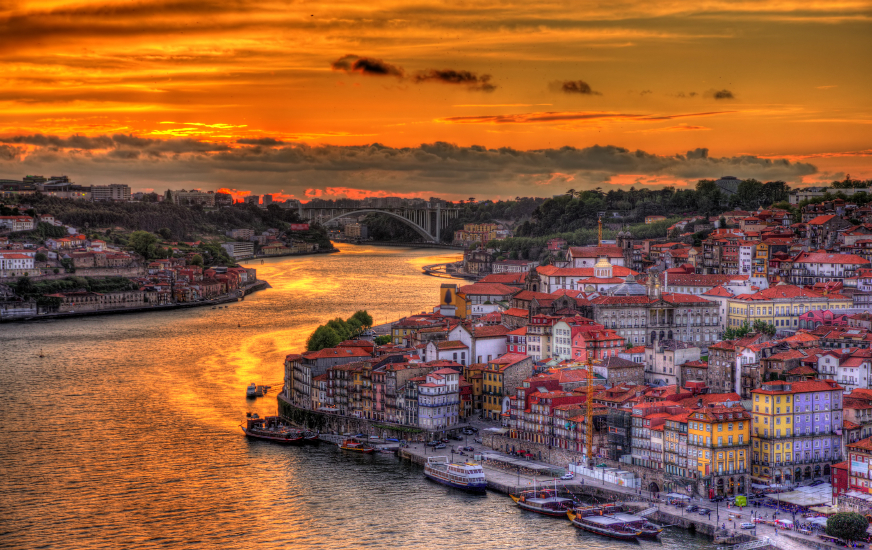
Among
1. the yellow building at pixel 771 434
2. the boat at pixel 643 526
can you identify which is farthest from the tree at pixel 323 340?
the boat at pixel 643 526

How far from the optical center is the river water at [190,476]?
16.3m

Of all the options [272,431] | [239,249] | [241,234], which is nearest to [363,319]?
[272,431]

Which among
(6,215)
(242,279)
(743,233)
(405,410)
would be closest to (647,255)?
(743,233)

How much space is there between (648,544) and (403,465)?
5.64 m

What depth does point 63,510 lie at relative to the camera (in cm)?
1741

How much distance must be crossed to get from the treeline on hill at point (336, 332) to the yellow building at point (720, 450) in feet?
39.1

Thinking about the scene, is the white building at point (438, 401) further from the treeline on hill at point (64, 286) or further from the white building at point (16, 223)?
the white building at point (16, 223)

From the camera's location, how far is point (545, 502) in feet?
56.5

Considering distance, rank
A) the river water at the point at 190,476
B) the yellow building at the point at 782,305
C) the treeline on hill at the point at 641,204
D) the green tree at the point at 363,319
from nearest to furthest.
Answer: the river water at the point at 190,476, the yellow building at the point at 782,305, the green tree at the point at 363,319, the treeline on hill at the point at 641,204

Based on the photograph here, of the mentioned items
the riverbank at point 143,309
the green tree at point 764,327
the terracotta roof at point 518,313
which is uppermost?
the terracotta roof at point 518,313

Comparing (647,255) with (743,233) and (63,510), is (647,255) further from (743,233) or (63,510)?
(63,510)

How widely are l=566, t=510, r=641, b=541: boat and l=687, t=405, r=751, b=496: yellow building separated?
5.63 ft

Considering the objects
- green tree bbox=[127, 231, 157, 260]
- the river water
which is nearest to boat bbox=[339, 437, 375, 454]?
the river water

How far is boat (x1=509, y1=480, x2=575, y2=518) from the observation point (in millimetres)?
17078
